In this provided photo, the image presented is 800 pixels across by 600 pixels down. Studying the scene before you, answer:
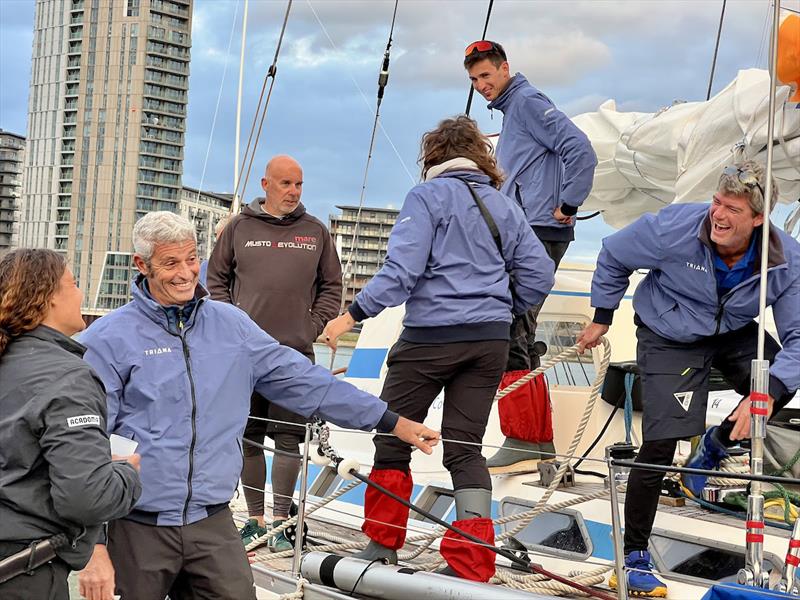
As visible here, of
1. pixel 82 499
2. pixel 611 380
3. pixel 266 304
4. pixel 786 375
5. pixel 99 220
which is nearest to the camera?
pixel 82 499

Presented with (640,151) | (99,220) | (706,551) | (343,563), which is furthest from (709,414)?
(99,220)

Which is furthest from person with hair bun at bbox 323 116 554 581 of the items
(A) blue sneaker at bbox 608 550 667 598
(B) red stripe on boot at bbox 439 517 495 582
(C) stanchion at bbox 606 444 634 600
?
(C) stanchion at bbox 606 444 634 600

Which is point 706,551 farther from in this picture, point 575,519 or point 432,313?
point 432,313

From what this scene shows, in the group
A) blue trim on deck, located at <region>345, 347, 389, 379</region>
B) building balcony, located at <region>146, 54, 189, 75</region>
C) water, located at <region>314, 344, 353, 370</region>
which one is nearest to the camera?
blue trim on deck, located at <region>345, 347, 389, 379</region>

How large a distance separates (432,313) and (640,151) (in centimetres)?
348

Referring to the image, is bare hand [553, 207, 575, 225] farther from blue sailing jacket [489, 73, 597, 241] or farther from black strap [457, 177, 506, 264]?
black strap [457, 177, 506, 264]

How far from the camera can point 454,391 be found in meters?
4.35

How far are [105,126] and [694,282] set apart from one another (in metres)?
124

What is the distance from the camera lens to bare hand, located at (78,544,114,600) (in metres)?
2.90

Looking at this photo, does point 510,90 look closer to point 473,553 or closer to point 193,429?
point 473,553

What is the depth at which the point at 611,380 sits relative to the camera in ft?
18.5

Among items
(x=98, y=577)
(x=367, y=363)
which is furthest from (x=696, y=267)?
(x=367, y=363)

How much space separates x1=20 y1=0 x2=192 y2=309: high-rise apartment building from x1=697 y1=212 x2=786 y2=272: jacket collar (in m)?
114

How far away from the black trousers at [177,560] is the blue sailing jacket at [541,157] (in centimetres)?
261
